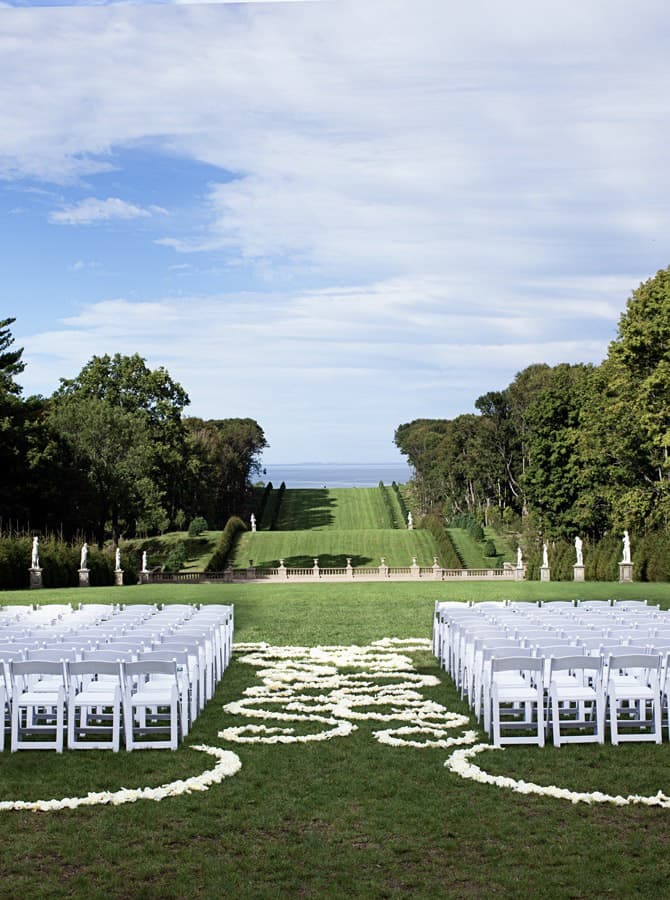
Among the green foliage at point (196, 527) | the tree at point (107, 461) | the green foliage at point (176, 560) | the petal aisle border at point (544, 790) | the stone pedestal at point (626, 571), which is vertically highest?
the tree at point (107, 461)

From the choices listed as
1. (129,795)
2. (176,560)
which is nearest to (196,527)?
(176,560)

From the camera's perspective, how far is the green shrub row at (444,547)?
62656 millimetres

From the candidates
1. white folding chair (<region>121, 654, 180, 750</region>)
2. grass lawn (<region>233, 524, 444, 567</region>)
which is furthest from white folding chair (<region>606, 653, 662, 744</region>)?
grass lawn (<region>233, 524, 444, 567</region>)

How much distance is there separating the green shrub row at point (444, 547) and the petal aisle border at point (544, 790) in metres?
52.3

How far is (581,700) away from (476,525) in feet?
218

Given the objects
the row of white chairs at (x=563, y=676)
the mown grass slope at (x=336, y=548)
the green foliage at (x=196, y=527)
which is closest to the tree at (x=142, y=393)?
the green foliage at (x=196, y=527)

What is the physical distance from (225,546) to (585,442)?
2920 cm

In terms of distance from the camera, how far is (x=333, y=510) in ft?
350

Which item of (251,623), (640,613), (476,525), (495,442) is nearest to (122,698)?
(640,613)

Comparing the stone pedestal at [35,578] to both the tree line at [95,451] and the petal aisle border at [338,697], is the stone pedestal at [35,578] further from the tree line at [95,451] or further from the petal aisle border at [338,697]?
the petal aisle border at [338,697]

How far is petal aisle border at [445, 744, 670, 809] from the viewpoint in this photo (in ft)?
28.8

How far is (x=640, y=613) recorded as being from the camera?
53.1ft

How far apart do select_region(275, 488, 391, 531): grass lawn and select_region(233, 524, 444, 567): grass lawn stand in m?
14.4

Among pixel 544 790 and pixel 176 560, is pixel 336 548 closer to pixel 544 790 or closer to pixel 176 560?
pixel 176 560
